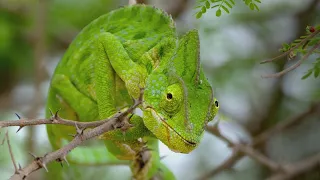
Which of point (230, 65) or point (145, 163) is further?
point (230, 65)

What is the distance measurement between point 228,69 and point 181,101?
2491 millimetres

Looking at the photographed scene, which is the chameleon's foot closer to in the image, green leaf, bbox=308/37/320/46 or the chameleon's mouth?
the chameleon's mouth

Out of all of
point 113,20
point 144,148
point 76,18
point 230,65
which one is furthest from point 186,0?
point 144,148

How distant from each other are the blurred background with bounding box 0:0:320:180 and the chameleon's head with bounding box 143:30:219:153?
1.94 m

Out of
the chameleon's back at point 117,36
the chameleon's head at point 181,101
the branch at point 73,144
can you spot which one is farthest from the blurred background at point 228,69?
the branch at point 73,144

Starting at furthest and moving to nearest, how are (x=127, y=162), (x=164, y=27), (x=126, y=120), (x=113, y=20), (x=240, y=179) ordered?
(x=240, y=179) → (x=127, y=162) → (x=113, y=20) → (x=164, y=27) → (x=126, y=120)

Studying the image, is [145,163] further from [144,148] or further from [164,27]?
A: [164,27]

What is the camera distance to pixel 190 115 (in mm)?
1936

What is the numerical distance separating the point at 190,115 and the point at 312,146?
9.06ft

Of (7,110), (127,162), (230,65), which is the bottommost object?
(127,162)

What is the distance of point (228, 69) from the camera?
14.4 ft

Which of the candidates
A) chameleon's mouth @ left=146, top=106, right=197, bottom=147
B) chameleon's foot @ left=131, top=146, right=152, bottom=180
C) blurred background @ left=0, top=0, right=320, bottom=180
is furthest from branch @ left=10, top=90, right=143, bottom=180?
blurred background @ left=0, top=0, right=320, bottom=180

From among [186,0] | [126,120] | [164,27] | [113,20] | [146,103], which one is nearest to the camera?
[126,120]

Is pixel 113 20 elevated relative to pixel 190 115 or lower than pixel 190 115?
elevated
